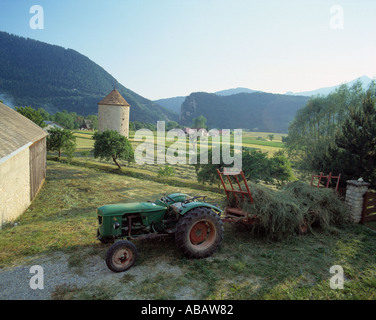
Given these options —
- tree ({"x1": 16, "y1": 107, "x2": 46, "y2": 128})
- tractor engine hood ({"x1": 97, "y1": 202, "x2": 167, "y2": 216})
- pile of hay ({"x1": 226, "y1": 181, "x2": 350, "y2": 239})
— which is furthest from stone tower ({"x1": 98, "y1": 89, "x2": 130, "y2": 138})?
tractor engine hood ({"x1": 97, "y1": 202, "x2": 167, "y2": 216})

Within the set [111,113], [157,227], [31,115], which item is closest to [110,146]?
[31,115]

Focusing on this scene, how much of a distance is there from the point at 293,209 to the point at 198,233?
2941mm

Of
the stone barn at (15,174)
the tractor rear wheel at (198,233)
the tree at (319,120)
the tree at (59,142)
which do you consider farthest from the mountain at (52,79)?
the tractor rear wheel at (198,233)

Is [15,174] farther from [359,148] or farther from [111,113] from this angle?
[111,113]

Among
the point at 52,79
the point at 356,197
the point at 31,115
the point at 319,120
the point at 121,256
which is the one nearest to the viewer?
the point at 121,256

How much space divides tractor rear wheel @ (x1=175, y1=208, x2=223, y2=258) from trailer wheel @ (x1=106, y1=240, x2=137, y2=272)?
1.05m

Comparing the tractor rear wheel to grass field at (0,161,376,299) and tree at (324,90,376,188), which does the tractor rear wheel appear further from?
tree at (324,90,376,188)

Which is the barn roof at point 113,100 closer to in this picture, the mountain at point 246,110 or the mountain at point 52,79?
the mountain at point 52,79

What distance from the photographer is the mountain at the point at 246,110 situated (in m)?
154

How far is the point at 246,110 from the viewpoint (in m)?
169

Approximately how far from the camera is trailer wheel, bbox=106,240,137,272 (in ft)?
16.6

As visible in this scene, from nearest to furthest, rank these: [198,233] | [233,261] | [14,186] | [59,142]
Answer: [233,261]
[198,233]
[14,186]
[59,142]

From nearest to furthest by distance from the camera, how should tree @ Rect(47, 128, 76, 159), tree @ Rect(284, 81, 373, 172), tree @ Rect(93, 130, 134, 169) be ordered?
tree @ Rect(93, 130, 134, 169)
tree @ Rect(47, 128, 76, 159)
tree @ Rect(284, 81, 373, 172)

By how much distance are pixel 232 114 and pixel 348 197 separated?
16205 centimetres
